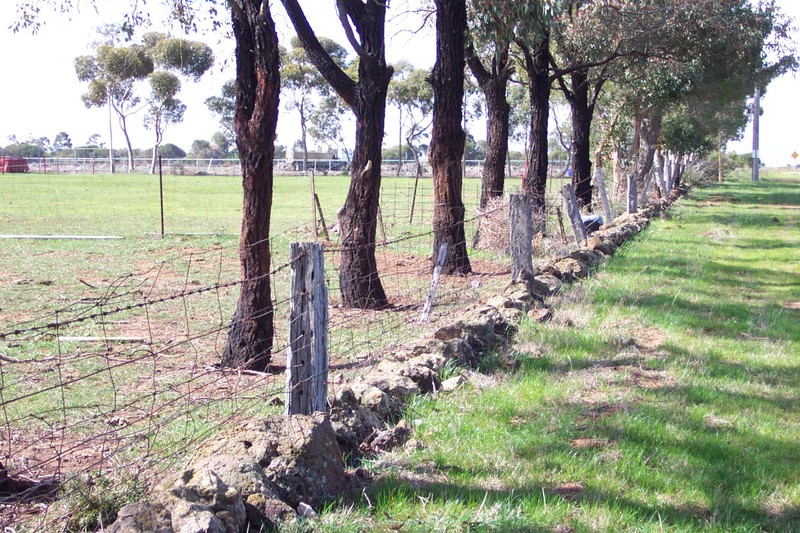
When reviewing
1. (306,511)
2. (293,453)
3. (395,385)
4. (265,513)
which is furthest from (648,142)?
(265,513)

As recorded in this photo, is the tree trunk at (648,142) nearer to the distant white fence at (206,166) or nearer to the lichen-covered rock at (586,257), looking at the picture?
the lichen-covered rock at (586,257)

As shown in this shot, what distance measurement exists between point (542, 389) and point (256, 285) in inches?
135

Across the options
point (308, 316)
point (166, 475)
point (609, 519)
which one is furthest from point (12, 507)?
point (609, 519)

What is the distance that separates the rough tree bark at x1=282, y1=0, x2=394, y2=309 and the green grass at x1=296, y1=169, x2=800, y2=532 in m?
3.11

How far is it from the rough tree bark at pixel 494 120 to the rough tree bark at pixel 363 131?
19.2 feet

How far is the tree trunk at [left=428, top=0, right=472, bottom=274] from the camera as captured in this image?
13.3 meters

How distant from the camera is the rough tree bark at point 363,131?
11344 millimetres

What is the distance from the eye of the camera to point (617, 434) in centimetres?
526

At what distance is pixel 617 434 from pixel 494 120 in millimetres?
13382

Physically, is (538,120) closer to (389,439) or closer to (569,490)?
(389,439)

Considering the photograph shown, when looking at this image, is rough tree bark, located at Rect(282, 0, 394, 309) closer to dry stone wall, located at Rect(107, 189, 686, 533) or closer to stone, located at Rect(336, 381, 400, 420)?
dry stone wall, located at Rect(107, 189, 686, 533)

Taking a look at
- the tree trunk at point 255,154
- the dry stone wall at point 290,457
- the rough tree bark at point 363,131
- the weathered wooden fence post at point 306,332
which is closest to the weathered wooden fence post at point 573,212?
the rough tree bark at point 363,131

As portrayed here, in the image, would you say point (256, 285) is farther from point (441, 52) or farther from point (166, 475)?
point (441, 52)

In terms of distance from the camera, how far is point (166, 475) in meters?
4.38
